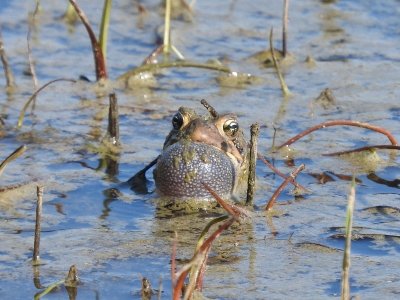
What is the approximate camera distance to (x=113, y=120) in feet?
21.0

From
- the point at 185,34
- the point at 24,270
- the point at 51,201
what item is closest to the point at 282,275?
the point at 24,270

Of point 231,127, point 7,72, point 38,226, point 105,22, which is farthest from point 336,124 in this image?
point 7,72

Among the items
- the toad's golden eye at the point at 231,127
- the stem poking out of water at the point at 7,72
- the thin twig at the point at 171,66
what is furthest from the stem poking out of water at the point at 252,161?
the stem poking out of water at the point at 7,72

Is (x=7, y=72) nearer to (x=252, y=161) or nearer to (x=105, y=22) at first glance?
(x=105, y=22)

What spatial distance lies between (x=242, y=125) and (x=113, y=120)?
3.23ft

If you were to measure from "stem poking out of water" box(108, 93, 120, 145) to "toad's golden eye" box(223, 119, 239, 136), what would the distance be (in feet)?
2.75

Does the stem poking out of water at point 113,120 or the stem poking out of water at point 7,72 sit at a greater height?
the stem poking out of water at point 7,72

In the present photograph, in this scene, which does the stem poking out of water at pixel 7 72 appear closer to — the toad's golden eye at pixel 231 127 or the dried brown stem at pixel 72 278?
the toad's golden eye at pixel 231 127

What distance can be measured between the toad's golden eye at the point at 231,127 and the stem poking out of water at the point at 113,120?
2.75ft

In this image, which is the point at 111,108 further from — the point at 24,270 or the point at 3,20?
the point at 3,20

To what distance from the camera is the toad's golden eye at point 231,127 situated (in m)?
5.67

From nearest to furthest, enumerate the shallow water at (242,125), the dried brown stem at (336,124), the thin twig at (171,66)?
the shallow water at (242,125) < the dried brown stem at (336,124) < the thin twig at (171,66)

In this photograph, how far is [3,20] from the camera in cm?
906

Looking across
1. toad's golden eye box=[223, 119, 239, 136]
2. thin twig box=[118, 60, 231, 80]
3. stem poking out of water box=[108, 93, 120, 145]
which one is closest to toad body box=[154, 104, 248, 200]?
toad's golden eye box=[223, 119, 239, 136]
